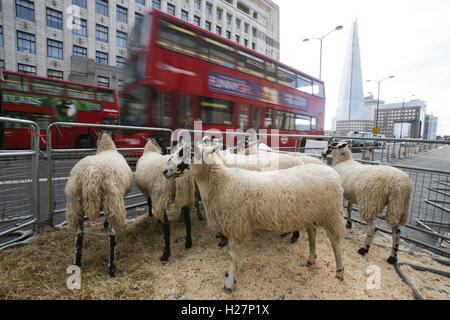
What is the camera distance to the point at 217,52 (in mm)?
8078

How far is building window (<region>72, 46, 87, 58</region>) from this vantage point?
22.6m

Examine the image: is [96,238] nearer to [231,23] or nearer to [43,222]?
[43,222]

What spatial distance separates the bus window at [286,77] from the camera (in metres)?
10.2

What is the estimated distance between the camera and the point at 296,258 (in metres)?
2.80

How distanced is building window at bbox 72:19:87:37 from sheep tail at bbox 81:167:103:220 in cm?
2721

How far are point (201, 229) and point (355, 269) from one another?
7.07ft

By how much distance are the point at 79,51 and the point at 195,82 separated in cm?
2240

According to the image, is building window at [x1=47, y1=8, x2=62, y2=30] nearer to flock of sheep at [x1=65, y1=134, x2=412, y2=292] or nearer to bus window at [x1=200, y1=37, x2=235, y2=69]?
bus window at [x1=200, y1=37, x2=235, y2=69]

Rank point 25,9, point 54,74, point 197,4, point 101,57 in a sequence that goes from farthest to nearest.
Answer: point 197,4
point 101,57
point 54,74
point 25,9

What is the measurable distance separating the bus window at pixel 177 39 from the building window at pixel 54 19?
22.1 meters

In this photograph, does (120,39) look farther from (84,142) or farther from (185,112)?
(185,112)

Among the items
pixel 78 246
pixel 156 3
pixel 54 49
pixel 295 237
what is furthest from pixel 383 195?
pixel 156 3

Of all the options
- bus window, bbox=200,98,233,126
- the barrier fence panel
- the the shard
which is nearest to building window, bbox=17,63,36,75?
bus window, bbox=200,98,233,126
